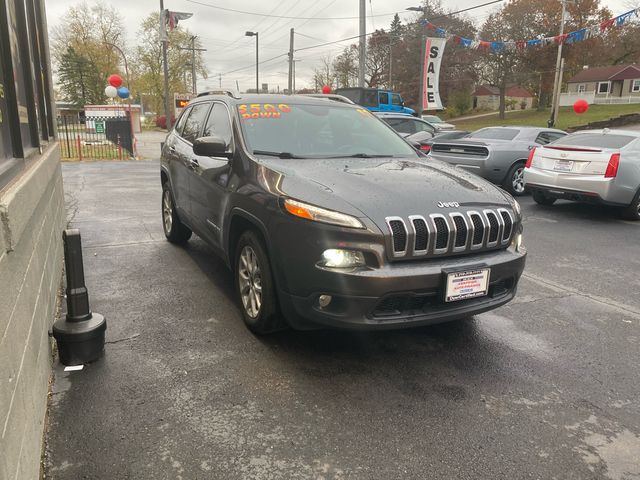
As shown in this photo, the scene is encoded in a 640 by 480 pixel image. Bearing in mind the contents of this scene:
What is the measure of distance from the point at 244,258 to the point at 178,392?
1.15 metres

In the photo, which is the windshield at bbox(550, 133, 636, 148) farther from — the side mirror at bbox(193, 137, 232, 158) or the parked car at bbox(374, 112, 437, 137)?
the side mirror at bbox(193, 137, 232, 158)

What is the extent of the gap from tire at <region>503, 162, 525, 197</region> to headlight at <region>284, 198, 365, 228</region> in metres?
8.56

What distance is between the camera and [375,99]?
2278 cm

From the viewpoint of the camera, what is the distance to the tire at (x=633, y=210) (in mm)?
8375

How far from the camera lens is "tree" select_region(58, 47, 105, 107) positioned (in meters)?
59.8

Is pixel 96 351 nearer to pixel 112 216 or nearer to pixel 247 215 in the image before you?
pixel 247 215

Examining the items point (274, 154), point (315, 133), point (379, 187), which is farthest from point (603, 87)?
point (379, 187)

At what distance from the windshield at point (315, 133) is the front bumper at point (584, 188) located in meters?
4.79

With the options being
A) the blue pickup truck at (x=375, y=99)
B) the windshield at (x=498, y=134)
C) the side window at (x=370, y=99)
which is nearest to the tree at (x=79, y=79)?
the blue pickup truck at (x=375, y=99)

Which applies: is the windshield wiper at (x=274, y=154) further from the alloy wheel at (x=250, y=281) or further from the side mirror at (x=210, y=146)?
the alloy wheel at (x=250, y=281)

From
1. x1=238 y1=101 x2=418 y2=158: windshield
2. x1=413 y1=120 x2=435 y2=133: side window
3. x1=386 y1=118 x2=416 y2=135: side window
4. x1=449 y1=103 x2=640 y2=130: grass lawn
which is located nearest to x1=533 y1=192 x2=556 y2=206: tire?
x1=386 y1=118 x2=416 y2=135: side window

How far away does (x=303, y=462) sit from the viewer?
8.10 ft

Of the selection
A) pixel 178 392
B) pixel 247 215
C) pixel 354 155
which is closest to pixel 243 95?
pixel 354 155

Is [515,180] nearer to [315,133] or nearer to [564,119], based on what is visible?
[315,133]
